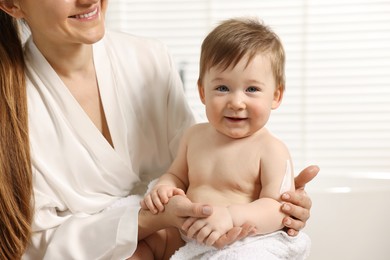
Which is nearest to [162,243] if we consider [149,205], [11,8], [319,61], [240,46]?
[149,205]

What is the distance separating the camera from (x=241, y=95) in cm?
149

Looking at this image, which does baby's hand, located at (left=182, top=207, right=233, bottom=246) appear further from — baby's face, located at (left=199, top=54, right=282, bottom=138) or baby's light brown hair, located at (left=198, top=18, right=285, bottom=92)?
baby's light brown hair, located at (left=198, top=18, right=285, bottom=92)

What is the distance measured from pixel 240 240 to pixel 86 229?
1.41 feet

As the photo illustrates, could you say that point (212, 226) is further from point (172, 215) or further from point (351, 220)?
point (351, 220)

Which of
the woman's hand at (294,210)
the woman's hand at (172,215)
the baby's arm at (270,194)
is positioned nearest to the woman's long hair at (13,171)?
the woman's hand at (172,215)

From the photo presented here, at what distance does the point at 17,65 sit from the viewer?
5.49 ft

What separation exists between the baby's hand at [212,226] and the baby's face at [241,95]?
216 millimetres

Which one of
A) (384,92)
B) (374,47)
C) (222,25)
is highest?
(222,25)

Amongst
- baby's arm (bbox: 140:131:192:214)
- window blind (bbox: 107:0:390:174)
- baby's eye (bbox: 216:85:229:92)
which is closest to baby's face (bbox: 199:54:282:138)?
baby's eye (bbox: 216:85:229:92)

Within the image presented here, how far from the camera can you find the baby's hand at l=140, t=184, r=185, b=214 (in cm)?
153

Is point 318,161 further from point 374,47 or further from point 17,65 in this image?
point 17,65

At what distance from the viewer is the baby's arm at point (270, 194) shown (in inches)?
56.0

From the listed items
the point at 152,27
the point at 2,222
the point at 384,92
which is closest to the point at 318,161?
the point at 384,92

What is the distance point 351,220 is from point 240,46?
102cm
